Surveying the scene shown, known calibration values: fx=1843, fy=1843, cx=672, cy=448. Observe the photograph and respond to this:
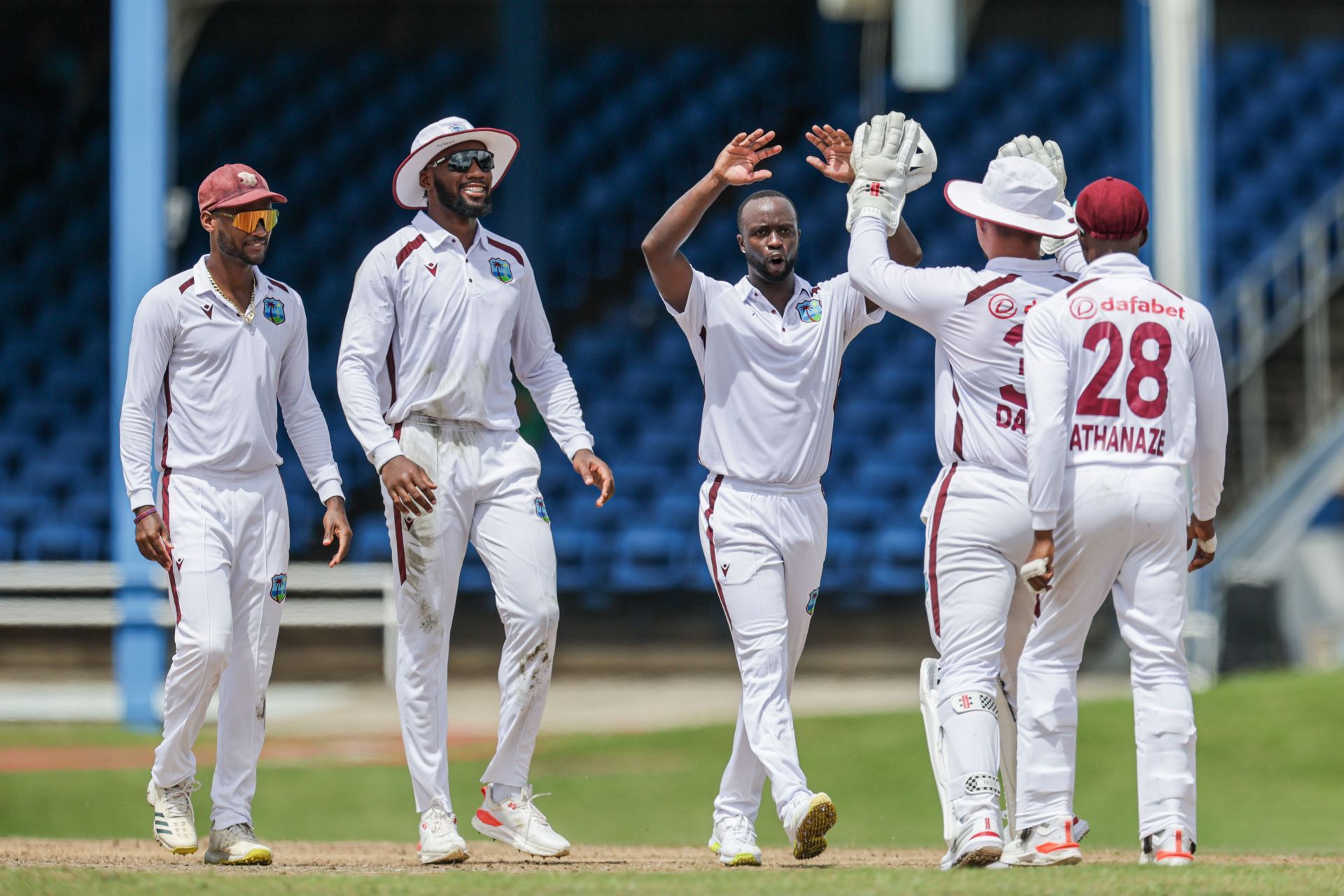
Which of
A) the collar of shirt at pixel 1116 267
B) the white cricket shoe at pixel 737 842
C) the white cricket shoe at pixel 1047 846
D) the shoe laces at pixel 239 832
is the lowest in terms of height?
the white cricket shoe at pixel 737 842

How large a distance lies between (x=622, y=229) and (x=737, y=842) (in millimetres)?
13406

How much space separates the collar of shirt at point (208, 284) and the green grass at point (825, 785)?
2.94 m

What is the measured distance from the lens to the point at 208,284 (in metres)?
6.29

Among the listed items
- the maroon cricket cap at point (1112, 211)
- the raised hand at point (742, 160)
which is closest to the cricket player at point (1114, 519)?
the maroon cricket cap at point (1112, 211)

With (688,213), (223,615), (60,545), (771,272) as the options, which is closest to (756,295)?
(771,272)

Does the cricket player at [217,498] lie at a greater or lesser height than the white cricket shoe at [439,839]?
greater

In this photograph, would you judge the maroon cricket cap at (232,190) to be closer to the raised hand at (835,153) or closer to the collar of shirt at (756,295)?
the collar of shirt at (756,295)

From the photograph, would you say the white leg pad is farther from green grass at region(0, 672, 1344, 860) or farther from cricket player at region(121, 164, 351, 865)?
green grass at region(0, 672, 1344, 860)

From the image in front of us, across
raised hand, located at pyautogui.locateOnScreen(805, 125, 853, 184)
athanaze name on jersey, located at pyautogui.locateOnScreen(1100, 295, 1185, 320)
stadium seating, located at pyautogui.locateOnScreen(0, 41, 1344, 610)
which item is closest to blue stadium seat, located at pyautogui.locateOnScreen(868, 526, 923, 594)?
stadium seating, located at pyautogui.locateOnScreen(0, 41, 1344, 610)

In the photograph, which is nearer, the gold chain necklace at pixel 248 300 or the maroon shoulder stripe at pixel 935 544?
the maroon shoulder stripe at pixel 935 544

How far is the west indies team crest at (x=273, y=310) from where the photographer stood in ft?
20.9

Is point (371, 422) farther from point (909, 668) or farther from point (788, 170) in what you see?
point (788, 170)

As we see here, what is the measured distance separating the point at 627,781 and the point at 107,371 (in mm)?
8802

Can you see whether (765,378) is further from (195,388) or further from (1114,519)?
(195,388)
